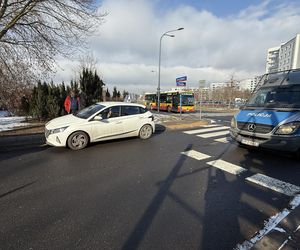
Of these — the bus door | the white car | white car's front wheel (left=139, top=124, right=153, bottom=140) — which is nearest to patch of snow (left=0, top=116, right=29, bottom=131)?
the white car

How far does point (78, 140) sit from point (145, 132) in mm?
2881

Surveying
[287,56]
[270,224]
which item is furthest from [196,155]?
[287,56]

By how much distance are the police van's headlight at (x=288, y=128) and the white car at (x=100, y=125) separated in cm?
483

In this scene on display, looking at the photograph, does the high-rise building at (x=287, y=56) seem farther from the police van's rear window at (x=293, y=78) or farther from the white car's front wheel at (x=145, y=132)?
the white car's front wheel at (x=145, y=132)

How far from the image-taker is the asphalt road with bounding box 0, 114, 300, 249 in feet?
7.98

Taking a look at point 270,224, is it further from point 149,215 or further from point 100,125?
point 100,125

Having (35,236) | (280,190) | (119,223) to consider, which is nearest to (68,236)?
(35,236)

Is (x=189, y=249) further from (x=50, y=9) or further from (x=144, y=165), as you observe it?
(x=50, y=9)

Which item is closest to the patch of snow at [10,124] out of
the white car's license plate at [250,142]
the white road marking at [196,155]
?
the white road marking at [196,155]

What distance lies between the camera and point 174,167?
4926mm

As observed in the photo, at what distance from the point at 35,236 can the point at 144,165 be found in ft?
9.66

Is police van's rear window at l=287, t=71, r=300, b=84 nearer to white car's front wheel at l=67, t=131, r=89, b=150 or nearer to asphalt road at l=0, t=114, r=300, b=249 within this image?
asphalt road at l=0, t=114, r=300, b=249

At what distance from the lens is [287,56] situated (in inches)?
3167

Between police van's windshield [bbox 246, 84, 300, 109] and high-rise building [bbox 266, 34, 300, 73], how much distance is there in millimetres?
81243
